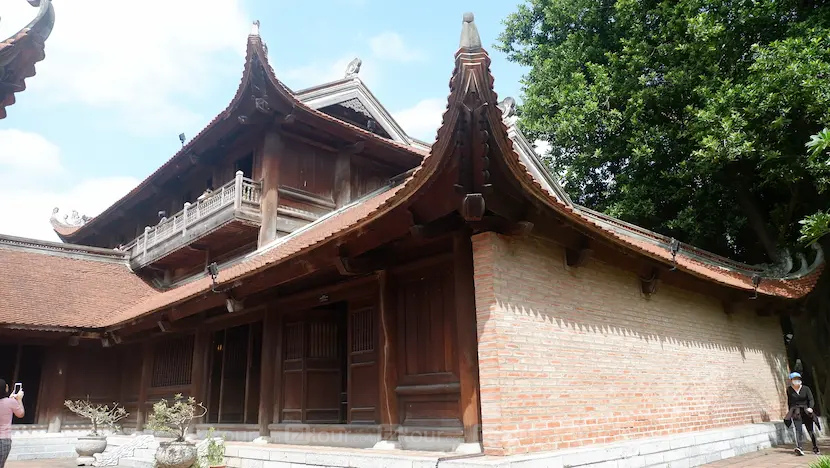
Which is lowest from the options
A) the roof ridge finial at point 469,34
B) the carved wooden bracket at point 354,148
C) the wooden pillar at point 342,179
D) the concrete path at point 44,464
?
the concrete path at point 44,464

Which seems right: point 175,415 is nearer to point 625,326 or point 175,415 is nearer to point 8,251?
point 625,326

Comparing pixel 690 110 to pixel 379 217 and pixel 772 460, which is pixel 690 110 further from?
pixel 379 217

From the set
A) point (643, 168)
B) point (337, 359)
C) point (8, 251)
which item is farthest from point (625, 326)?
point (8, 251)

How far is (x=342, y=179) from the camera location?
12992mm

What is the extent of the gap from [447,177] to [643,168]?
11.0 metres

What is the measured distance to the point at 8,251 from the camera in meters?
14.4

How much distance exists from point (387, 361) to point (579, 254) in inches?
97.2

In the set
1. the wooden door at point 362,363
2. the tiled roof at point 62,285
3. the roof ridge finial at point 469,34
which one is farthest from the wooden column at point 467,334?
the tiled roof at point 62,285

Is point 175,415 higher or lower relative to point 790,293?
lower

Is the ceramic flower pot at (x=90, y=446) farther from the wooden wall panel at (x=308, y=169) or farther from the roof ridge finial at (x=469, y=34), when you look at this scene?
the roof ridge finial at (x=469, y=34)

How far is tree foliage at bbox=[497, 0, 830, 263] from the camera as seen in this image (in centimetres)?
1119

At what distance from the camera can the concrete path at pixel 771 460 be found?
24.8 feet

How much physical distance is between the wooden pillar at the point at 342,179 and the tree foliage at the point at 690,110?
5677mm

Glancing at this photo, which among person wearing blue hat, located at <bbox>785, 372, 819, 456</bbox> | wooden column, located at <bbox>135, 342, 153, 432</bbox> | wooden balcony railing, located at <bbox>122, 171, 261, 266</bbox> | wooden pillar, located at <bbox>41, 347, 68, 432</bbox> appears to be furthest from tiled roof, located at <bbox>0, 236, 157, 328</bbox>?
person wearing blue hat, located at <bbox>785, 372, 819, 456</bbox>
